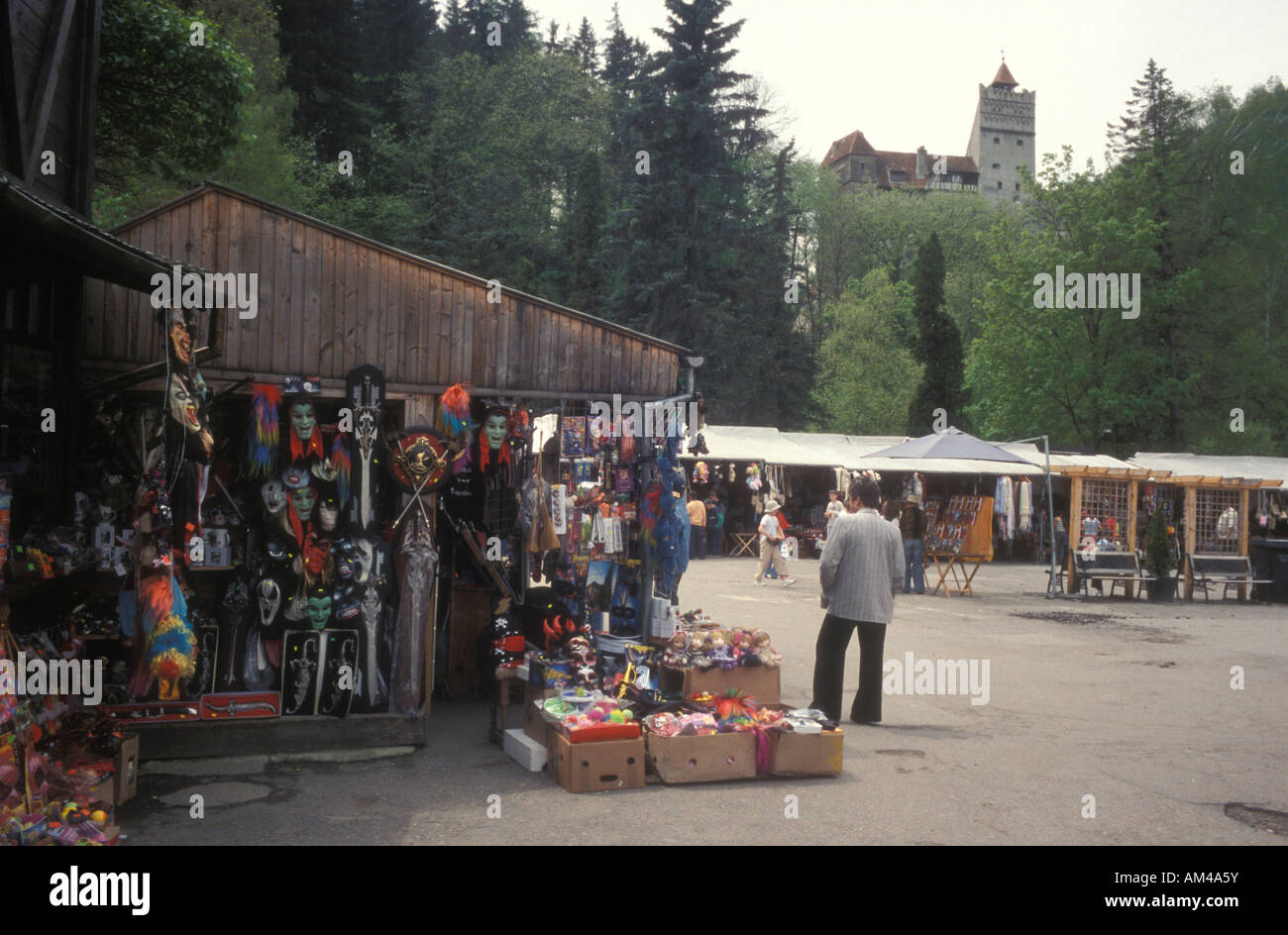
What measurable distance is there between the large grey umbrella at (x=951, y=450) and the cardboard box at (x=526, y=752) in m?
12.5

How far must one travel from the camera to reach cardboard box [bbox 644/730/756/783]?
7035 mm

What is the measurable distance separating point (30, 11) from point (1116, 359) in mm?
38919

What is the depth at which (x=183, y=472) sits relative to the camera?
7113 millimetres

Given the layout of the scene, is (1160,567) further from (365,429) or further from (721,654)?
(365,429)

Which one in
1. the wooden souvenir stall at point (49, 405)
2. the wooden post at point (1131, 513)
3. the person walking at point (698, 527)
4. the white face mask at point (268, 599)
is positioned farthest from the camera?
the person walking at point (698, 527)

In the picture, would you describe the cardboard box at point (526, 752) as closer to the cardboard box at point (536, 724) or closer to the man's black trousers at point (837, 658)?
the cardboard box at point (536, 724)

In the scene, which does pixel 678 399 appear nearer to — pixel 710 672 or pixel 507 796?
pixel 710 672

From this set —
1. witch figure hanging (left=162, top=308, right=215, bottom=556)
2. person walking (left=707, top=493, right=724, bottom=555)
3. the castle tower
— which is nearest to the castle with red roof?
the castle tower

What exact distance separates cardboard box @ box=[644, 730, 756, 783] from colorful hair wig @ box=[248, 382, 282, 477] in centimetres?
363

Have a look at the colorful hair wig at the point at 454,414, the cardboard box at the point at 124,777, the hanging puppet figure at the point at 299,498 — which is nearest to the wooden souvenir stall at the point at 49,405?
the cardboard box at the point at 124,777

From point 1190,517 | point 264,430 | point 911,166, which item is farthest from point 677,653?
point 911,166

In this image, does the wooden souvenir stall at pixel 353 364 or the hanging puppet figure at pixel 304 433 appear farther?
the hanging puppet figure at pixel 304 433

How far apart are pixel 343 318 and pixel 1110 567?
17.1m

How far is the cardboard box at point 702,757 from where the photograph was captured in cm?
704
